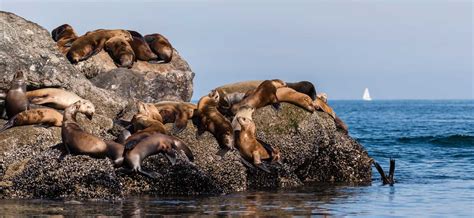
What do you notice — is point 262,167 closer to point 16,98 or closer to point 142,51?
point 16,98

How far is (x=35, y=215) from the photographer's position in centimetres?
1192

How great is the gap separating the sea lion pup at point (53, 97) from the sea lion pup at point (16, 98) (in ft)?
1.48

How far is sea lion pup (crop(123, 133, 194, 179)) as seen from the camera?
550 inches

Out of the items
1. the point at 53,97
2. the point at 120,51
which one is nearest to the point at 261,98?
the point at 53,97

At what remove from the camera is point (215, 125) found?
15617mm

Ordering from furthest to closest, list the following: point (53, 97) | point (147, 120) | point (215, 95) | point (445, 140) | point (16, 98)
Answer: point (445, 140)
point (215, 95)
point (53, 97)
point (16, 98)
point (147, 120)

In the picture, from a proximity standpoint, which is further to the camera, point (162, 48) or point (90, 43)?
point (162, 48)

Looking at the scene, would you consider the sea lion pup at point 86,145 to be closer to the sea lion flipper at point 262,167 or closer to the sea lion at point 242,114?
the sea lion at point 242,114

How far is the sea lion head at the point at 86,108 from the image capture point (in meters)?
15.2

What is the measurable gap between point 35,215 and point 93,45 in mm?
8385

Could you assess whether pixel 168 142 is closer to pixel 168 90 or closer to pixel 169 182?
pixel 169 182

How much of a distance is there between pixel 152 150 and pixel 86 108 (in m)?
1.68

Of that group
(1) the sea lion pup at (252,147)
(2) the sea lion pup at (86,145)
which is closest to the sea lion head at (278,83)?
(1) the sea lion pup at (252,147)

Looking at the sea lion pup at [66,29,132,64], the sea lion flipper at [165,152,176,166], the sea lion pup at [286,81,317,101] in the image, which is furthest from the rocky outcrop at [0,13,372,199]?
the sea lion pup at [286,81,317,101]
